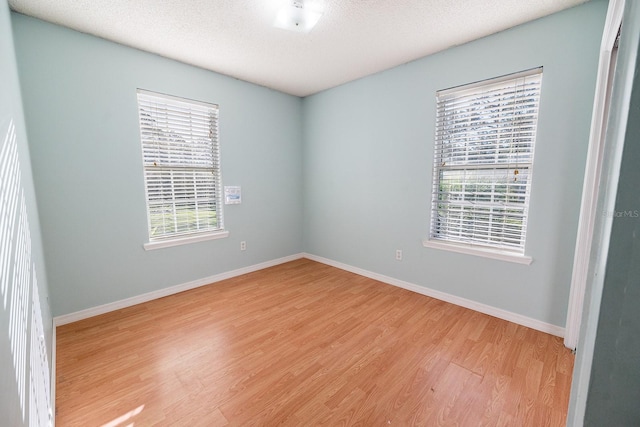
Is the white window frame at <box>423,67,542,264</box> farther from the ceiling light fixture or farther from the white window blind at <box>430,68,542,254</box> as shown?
the ceiling light fixture

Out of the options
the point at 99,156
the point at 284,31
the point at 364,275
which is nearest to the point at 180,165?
the point at 99,156

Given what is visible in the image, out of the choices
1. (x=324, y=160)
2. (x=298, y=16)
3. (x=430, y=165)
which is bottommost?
(x=430, y=165)

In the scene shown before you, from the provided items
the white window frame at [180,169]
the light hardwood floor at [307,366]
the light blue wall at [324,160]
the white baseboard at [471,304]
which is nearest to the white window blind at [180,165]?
the white window frame at [180,169]

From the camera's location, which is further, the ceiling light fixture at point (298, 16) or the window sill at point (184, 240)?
the window sill at point (184, 240)

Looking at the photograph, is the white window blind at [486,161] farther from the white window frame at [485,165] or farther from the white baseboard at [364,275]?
the white baseboard at [364,275]

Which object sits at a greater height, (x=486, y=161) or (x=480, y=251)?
(x=486, y=161)

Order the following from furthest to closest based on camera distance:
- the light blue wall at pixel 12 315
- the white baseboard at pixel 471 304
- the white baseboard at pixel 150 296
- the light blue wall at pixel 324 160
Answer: the white baseboard at pixel 150 296 → the white baseboard at pixel 471 304 → the light blue wall at pixel 324 160 → the light blue wall at pixel 12 315

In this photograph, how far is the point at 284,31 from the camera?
2.23 metres

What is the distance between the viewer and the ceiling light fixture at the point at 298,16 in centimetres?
Result: 188

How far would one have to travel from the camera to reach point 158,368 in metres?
1.75

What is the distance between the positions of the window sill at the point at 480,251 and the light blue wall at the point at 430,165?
6 cm

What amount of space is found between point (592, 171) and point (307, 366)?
93.6 inches

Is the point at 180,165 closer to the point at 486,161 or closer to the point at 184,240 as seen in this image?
the point at 184,240

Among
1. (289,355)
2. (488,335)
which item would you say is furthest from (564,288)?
(289,355)
